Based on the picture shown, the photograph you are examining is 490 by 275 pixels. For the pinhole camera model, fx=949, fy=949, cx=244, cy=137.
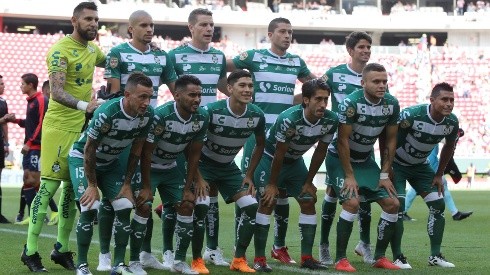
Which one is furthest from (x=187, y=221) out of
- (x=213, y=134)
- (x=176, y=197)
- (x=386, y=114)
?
(x=386, y=114)

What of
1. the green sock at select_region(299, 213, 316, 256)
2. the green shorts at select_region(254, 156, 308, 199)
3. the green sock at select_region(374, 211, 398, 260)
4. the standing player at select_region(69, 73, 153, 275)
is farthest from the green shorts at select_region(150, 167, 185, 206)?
the green sock at select_region(374, 211, 398, 260)

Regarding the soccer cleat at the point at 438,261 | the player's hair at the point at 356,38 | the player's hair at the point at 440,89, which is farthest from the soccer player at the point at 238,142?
the soccer cleat at the point at 438,261

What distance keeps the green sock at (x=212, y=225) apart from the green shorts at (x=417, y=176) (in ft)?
6.18

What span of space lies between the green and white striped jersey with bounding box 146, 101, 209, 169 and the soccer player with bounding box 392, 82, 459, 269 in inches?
86.6

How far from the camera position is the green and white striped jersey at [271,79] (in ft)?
34.5

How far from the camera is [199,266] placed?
28.9 ft

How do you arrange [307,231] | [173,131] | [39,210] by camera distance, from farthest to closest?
1. [307,231]
2. [39,210]
3. [173,131]

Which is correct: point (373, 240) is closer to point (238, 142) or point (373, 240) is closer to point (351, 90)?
point (351, 90)

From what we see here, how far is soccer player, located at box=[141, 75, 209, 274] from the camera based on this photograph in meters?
8.55

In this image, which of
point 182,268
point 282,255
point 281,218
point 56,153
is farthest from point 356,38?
point 56,153

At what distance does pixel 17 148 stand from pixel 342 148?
1088 inches

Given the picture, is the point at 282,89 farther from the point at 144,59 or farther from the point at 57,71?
the point at 57,71

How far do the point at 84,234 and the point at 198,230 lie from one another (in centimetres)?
127

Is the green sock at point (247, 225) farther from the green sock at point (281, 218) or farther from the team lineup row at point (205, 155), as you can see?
the green sock at point (281, 218)
